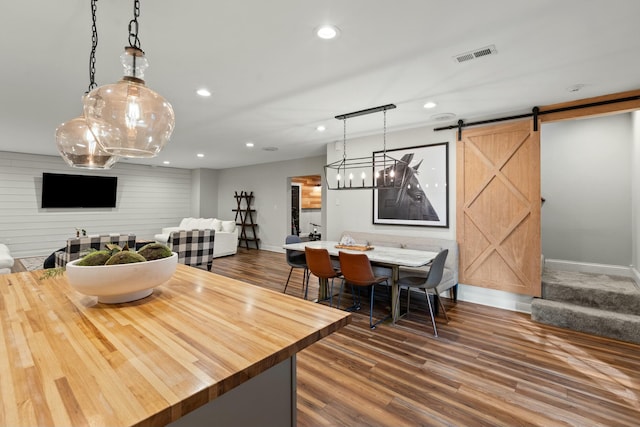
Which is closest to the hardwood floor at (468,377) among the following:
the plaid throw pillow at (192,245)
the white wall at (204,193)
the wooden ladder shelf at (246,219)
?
the plaid throw pillow at (192,245)

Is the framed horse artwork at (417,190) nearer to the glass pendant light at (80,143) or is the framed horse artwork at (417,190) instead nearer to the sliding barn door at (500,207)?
the sliding barn door at (500,207)

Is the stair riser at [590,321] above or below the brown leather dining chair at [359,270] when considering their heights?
below

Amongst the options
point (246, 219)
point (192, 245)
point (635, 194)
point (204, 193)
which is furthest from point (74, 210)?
point (635, 194)

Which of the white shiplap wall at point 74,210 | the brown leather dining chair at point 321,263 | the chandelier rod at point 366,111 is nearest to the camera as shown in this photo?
the brown leather dining chair at point 321,263

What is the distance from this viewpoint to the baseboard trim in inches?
167

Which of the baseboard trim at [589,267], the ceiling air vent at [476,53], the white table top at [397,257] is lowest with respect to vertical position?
the baseboard trim at [589,267]

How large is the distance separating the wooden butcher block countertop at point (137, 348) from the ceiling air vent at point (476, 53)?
2.33m

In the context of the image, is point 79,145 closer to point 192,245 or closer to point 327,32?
point 327,32

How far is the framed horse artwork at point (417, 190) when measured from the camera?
4.35 m

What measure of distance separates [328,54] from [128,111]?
165 centimetres

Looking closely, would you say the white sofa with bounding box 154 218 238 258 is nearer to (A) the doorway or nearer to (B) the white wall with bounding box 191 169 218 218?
(B) the white wall with bounding box 191 169 218 218

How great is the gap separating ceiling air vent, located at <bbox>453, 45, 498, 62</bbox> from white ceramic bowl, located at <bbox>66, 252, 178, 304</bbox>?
260 cm

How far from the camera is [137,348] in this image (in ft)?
2.90

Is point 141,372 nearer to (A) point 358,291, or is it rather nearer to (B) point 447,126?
(A) point 358,291
